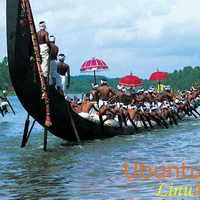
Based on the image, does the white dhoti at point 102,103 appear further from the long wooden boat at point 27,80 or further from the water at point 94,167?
the long wooden boat at point 27,80

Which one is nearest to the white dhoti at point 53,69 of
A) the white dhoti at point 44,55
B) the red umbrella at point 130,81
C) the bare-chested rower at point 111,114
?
the white dhoti at point 44,55

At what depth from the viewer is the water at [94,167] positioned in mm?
7508

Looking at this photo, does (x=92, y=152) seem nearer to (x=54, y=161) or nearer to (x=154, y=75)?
(x=54, y=161)

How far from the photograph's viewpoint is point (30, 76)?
1081 cm

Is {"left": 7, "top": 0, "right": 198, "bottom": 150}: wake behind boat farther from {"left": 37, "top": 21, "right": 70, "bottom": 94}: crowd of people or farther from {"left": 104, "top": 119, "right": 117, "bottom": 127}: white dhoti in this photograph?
{"left": 104, "top": 119, "right": 117, "bottom": 127}: white dhoti

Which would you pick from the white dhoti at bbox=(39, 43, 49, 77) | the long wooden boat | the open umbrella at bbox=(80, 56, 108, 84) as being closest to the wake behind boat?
the long wooden boat

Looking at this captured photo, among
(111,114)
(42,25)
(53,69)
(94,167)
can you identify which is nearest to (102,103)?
(111,114)

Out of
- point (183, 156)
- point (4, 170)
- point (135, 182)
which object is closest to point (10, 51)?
point (4, 170)

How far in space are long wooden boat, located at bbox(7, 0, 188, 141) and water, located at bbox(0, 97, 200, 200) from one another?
1.06m

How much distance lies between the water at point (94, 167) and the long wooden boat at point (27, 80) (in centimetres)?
106

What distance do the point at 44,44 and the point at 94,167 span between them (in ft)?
13.9

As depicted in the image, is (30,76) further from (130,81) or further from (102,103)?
(130,81)

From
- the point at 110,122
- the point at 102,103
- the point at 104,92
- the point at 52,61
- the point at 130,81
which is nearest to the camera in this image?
the point at 52,61

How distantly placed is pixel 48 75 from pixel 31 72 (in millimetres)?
646
